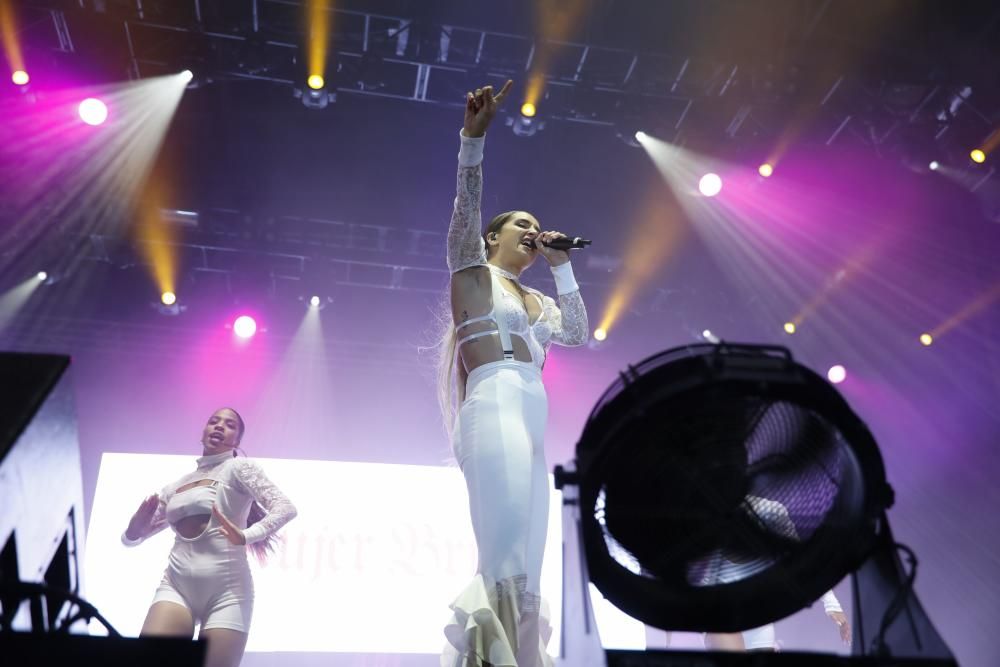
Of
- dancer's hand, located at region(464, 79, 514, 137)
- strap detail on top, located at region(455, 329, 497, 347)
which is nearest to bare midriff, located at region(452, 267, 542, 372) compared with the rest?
strap detail on top, located at region(455, 329, 497, 347)

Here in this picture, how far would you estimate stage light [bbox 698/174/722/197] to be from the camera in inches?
299

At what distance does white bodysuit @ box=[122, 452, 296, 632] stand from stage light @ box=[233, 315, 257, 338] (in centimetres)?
479

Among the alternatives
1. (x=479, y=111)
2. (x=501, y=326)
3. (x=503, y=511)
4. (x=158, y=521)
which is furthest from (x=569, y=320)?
(x=158, y=521)

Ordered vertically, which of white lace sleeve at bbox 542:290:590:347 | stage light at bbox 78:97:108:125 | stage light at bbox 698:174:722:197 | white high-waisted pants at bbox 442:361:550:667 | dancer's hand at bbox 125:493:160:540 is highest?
stage light at bbox 78:97:108:125

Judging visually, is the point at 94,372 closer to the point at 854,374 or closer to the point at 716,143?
the point at 716,143

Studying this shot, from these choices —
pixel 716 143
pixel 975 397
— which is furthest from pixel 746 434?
pixel 975 397

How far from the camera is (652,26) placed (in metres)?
6.25

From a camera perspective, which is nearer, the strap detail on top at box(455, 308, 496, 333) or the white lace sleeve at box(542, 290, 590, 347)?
the strap detail on top at box(455, 308, 496, 333)

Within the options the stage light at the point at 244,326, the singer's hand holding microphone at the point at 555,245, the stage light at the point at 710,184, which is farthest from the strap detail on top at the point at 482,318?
the stage light at the point at 244,326

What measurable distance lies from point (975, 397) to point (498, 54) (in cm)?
591

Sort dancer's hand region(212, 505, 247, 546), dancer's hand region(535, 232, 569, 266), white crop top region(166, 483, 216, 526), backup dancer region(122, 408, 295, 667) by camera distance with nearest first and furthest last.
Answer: dancer's hand region(535, 232, 569, 266), backup dancer region(122, 408, 295, 667), dancer's hand region(212, 505, 247, 546), white crop top region(166, 483, 216, 526)

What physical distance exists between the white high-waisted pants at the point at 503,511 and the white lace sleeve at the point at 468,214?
392 mm

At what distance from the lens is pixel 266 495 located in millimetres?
3881

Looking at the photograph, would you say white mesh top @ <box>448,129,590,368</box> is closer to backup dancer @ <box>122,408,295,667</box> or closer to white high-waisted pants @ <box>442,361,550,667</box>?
white high-waisted pants @ <box>442,361,550,667</box>
